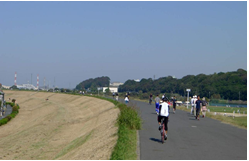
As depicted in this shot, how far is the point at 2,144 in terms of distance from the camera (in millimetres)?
23344

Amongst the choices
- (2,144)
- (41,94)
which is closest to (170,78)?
(41,94)

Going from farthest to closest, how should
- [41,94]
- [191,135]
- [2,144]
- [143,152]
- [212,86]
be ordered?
[41,94]
[212,86]
[2,144]
[191,135]
[143,152]

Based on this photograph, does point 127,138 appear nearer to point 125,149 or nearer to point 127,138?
point 127,138

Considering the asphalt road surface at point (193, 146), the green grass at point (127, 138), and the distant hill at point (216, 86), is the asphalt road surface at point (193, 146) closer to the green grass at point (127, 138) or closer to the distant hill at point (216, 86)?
the green grass at point (127, 138)

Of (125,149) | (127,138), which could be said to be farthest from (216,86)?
(125,149)

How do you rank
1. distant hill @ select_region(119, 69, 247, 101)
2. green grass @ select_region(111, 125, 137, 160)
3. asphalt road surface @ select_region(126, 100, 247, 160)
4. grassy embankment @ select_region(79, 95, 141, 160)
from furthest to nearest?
distant hill @ select_region(119, 69, 247, 101) < asphalt road surface @ select_region(126, 100, 247, 160) < grassy embankment @ select_region(79, 95, 141, 160) < green grass @ select_region(111, 125, 137, 160)

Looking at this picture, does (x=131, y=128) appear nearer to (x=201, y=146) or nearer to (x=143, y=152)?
(x=201, y=146)

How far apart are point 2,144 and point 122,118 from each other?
910cm

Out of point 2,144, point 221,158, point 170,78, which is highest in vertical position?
point 170,78

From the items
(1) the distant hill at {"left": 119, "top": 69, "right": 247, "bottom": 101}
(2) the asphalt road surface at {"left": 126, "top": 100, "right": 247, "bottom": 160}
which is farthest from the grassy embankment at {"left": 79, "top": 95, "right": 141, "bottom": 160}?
(1) the distant hill at {"left": 119, "top": 69, "right": 247, "bottom": 101}

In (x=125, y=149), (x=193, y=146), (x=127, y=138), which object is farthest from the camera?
(x=127, y=138)

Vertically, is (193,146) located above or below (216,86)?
below

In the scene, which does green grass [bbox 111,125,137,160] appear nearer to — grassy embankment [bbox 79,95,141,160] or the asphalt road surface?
grassy embankment [bbox 79,95,141,160]

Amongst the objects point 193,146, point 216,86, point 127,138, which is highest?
point 216,86
